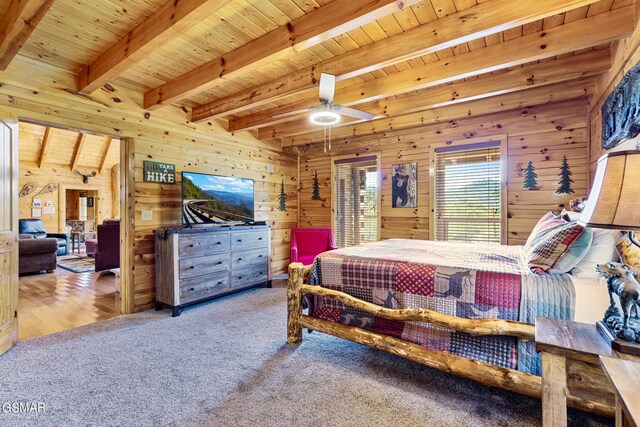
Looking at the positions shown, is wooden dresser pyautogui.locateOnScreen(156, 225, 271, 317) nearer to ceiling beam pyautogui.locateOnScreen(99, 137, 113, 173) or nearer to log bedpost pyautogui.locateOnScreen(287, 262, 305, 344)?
log bedpost pyautogui.locateOnScreen(287, 262, 305, 344)

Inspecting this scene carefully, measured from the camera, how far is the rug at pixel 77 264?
615 cm

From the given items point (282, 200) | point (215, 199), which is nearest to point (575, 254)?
point (215, 199)

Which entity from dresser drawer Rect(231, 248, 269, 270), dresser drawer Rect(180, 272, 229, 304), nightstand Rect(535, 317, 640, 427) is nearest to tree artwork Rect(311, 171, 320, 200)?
dresser drawer Rect(231, 248, 269, 270)

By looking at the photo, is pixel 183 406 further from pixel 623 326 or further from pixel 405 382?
pixel 623 326

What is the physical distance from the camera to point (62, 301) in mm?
4047

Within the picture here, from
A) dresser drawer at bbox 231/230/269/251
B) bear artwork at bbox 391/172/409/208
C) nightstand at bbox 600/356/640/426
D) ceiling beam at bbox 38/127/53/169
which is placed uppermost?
ceiling beam at bbox 38/127/53/169

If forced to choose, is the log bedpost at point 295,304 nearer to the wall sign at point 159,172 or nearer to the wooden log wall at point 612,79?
the wall sign at point 159,172

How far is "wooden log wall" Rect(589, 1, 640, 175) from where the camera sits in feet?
6.93

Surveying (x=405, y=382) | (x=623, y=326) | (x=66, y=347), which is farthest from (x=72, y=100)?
(x=623, y=326)

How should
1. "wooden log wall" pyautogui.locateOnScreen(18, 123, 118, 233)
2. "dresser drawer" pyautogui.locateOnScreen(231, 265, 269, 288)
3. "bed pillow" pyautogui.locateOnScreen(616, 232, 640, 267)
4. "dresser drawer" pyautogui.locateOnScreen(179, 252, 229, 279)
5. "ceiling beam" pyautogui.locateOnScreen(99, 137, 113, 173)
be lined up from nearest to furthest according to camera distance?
"bed pillow" pyautogui.locateOnScreen(616, 232, 640, 267), "dresser drawer" pyautogui.locateOnScreen(179, 252, 229, 279), "dresser drawer" pyautogui.locateOnScreen(231, 265, 269, 288), "wooden log wall" pyautogui.locateOnScreen(18, 123, 118, 233), "ceiling beam" pyautogui.locateOnScreen(99, 137, 113, 173)

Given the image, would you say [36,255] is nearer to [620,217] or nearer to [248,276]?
[248,276]

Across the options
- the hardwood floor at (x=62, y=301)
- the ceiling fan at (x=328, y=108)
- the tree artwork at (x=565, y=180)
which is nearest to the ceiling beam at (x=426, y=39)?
the ceiling fan at (x=328, y=108)

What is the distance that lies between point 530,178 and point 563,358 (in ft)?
9.97

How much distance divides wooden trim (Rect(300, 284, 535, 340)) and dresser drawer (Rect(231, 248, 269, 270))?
6.57 feet
